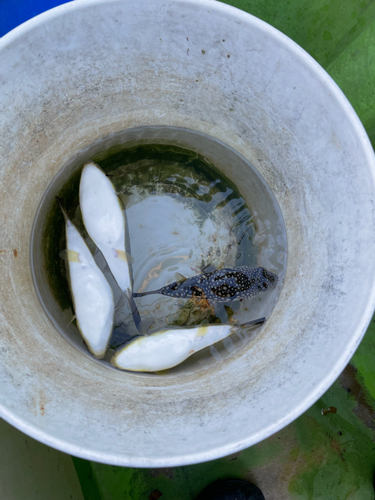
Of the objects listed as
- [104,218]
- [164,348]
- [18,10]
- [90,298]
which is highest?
[18,10]

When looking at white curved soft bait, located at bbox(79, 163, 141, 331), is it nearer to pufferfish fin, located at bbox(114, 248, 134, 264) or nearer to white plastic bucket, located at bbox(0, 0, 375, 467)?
pufferfish fin, located at bbox(114, 248, 134, 264)

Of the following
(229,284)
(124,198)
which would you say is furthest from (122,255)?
(229,284)

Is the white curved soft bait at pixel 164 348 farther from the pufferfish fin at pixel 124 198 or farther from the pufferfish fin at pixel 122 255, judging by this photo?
the pufferfish fin at pixel 124 198

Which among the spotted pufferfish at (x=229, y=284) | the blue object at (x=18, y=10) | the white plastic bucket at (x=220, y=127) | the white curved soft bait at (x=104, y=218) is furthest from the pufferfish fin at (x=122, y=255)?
the blue object at (x=18, y=10)

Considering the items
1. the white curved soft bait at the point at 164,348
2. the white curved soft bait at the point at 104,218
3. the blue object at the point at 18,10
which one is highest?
the blue object at the point at 18,10

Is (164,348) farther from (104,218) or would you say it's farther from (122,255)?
(104,218)

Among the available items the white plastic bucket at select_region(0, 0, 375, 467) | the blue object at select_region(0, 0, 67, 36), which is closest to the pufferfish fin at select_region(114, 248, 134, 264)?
the white plastic bucket at select_region(0, 0, 375, 467)

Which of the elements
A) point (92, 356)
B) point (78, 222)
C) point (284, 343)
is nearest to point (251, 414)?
point (284, 343)
